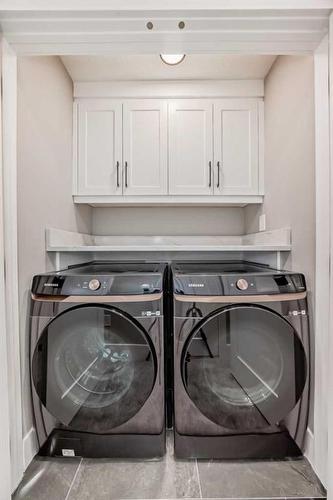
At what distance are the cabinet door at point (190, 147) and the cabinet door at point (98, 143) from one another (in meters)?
0.41

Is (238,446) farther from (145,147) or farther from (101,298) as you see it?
(145,147)

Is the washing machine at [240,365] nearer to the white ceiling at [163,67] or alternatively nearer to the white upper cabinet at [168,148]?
the white upper cabinet at [168,148]

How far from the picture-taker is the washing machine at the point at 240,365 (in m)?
1.25

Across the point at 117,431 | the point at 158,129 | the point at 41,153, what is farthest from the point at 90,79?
the point at 117,431

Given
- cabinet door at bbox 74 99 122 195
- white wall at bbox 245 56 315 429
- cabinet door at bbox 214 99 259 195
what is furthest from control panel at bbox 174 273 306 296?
cabinet door at bbox 74 99 122 195

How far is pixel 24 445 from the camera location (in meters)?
1.26

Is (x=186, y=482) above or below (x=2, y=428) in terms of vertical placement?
below

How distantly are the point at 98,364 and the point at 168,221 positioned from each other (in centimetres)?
139

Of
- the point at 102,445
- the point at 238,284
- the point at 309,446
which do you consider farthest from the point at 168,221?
the point at 309,446

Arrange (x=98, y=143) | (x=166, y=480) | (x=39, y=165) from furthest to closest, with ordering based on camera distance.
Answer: (x=98, y=143) < (x=39, y=165) < (x=166, y=480)

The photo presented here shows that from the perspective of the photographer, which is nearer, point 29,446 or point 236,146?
point 29,446

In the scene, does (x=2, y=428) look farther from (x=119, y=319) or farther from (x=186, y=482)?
(x=186, y=482)

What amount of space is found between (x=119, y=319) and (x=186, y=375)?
0.41 metres

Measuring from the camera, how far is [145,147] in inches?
80.0
